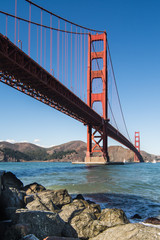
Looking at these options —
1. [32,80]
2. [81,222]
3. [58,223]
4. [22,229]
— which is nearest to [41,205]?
[81,222]

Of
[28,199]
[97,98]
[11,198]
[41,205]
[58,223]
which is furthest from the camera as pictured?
[97,98]

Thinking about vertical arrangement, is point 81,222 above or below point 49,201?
below

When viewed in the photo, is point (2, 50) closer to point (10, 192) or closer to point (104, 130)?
point (10, 192)

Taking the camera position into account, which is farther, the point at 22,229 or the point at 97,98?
the point at 97,98

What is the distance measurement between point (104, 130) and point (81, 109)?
1071cm

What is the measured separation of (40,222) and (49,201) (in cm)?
165

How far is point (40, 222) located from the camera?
12.2 ft

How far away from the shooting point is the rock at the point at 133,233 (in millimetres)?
2957

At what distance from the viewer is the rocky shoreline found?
10.2 feet

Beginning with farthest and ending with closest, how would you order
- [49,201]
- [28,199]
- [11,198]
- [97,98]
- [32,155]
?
[32,155]
[97,98]
[28,199]
[49,201]
[11,198]

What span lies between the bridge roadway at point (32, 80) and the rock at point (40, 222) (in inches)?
569

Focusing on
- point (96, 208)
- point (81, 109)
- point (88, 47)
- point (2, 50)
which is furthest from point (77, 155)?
point (96, 208)

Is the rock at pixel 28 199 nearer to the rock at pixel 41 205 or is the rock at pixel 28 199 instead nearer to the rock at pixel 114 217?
the rock at pixel 41 205

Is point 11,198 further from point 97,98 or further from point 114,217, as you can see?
point 97,98
